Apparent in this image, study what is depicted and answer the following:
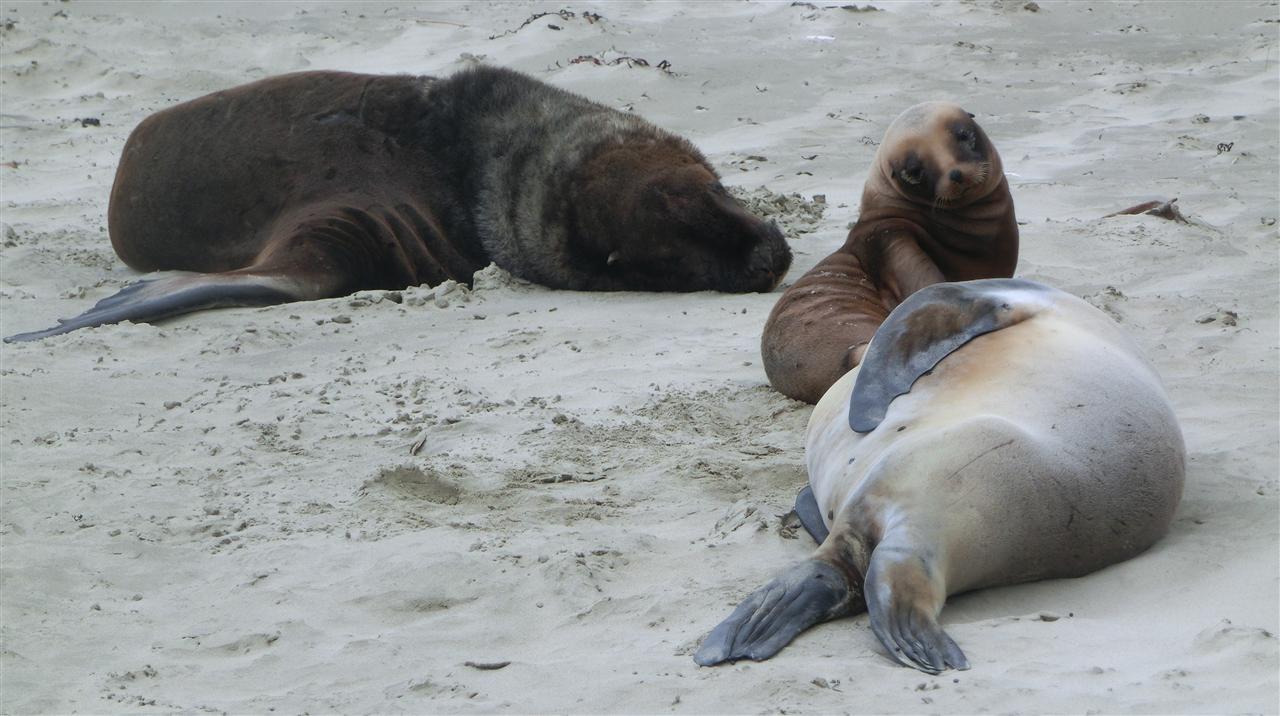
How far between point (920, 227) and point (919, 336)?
1589 millimetres

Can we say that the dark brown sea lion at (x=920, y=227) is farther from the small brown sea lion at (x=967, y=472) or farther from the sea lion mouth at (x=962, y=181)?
the small brown sea lion at (x=967, y=472)

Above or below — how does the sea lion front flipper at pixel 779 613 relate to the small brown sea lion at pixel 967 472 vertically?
below

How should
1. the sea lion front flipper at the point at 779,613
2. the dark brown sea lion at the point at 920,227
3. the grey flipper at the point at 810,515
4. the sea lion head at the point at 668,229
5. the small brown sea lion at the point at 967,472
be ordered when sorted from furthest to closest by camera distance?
1. the sea lion head at the point at 668,229
2. the dark brown sea lion at the point at 920,227
3. the grey flipper at the point at 810,515
4. the small brown sea lion at the point at 967,472
5. the sea lion front flipper at the point at 779,613

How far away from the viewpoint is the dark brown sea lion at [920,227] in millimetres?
4578

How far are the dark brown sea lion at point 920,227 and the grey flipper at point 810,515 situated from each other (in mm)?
1166

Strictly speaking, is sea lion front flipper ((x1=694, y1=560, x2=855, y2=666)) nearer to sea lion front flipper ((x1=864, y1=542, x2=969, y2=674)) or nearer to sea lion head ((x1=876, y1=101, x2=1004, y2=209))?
sea lion front flipper ((x1=864, y1=542, x2=969, y2=674))

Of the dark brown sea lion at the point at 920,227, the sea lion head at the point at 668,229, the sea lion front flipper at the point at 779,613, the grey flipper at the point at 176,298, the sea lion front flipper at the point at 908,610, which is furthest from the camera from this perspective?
the sea lion head at the point at 668,229

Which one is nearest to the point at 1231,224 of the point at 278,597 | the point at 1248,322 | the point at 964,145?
the point at 1248,322

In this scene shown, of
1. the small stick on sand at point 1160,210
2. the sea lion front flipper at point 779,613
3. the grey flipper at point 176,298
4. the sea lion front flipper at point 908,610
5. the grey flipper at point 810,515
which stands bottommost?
the grey flipper at point 176,298

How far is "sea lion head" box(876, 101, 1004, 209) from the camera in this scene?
460cm

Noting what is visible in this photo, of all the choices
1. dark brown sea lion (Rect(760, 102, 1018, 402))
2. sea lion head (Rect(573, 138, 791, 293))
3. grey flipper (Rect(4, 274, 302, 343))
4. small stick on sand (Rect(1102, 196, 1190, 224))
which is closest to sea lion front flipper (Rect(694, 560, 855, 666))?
dark brown sea lion (Rect(760, 102, 1018, 402))

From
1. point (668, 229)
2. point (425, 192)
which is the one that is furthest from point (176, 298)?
point (668, 229)

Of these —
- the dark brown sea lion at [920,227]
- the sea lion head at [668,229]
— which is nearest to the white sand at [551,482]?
the sea lion head at [668,229]

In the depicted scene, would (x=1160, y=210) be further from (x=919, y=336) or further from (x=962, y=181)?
(x=919, y=336)
